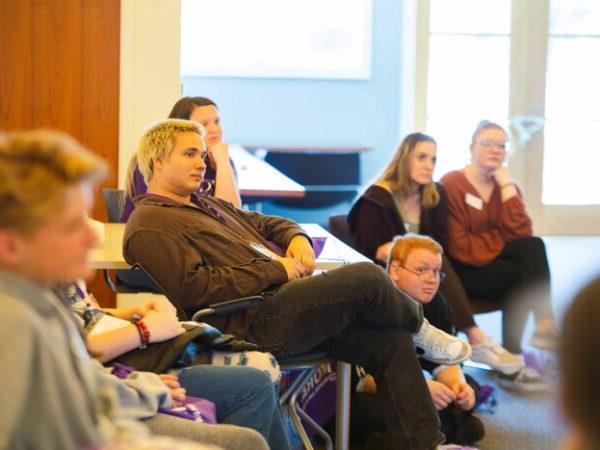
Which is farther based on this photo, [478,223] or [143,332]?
[478,223]

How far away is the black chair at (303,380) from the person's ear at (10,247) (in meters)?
1.44

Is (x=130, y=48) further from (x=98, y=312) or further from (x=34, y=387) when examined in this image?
(x=34, y=387)

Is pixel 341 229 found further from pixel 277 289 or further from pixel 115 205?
pixel 277 289

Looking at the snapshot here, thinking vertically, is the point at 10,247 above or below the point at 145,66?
below

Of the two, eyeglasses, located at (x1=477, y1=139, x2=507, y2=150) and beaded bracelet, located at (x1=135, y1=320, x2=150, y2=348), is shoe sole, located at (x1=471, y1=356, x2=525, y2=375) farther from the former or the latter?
beaded bracelet, located at (x1=135, y1=320, x2=150, y2=348)

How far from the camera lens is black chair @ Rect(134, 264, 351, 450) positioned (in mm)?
2701

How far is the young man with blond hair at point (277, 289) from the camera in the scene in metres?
2.73

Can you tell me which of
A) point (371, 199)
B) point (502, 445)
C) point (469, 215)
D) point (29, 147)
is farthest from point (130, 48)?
point (29, 147)

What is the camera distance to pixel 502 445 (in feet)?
11.3

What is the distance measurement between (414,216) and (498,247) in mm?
446

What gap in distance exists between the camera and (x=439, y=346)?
10.1ft

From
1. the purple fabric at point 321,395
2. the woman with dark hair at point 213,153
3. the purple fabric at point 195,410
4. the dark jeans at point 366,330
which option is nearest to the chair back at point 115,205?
the woman with dark hair at point 213,153

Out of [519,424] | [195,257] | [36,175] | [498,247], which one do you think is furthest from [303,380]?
[36,175]

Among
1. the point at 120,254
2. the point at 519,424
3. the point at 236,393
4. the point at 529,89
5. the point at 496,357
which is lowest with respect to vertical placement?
the point at 519,424
